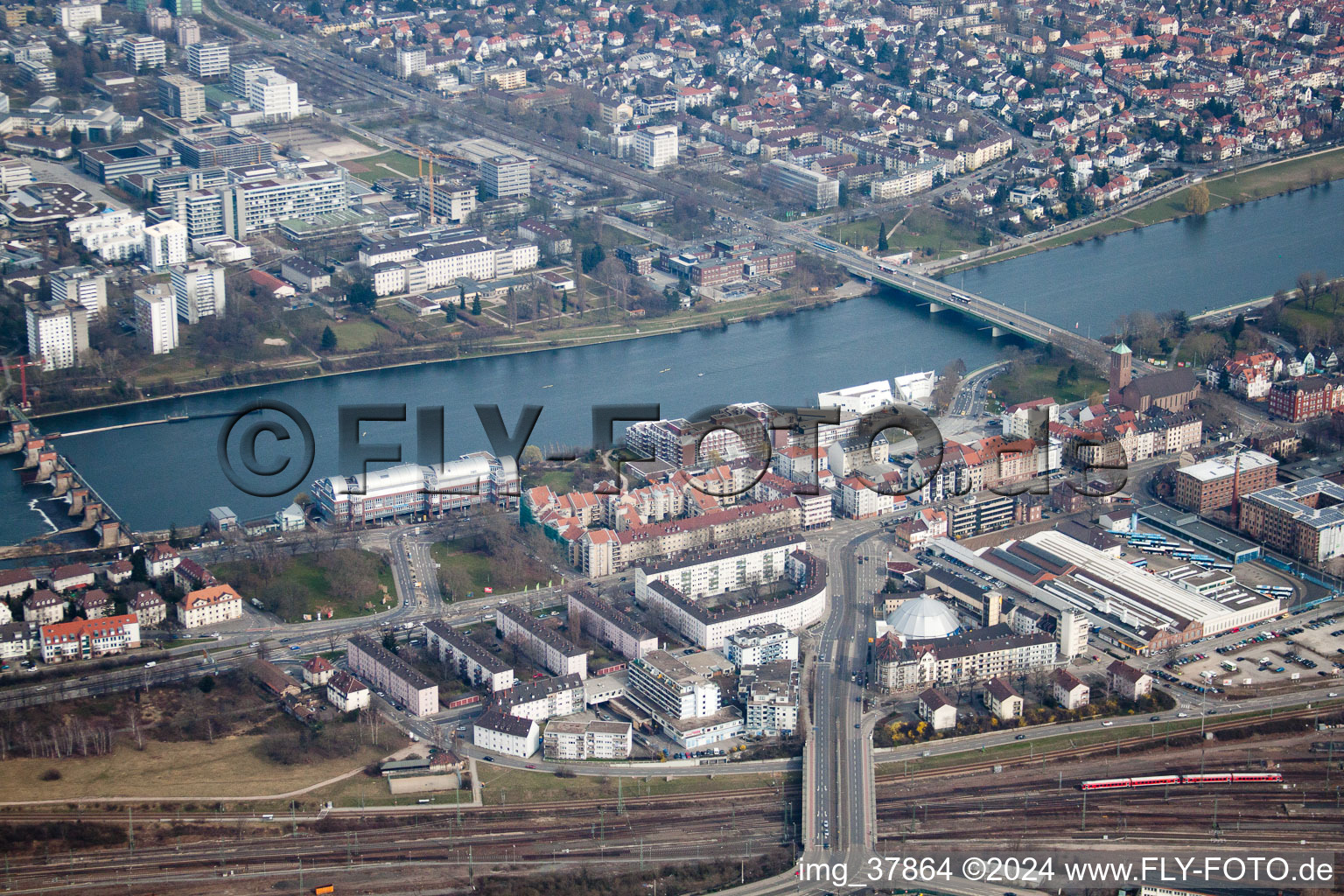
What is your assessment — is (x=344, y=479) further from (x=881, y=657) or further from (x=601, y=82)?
(x=601, y=82)

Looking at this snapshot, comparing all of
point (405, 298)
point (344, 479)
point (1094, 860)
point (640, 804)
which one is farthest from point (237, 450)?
point (1094, 860)

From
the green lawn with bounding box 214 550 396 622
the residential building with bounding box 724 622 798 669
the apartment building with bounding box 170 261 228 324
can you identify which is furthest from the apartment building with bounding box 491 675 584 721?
the apartment building with bounding box 170 261 228 324

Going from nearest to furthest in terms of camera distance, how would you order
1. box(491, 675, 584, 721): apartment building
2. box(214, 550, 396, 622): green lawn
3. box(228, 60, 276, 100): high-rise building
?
box(491, 675, 584, 721): apartment building → box(214, 550, 396, 622): green lawn → box(228, 60, 276, 100): high-rise building

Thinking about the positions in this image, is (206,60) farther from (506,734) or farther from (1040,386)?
(506,734)

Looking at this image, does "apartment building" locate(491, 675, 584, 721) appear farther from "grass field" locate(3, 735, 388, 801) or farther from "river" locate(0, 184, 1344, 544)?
"river" locate(0, 184, 1344, 544)

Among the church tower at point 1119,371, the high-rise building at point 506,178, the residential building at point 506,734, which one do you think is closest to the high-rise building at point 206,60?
the high-rise building at point 506,178

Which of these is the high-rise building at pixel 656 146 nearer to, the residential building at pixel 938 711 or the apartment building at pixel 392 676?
the apartment building at pixel 392 676
